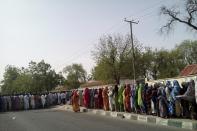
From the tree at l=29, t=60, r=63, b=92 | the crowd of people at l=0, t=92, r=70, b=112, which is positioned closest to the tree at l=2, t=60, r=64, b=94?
the tree at l=29, t=60, r=63, b=92

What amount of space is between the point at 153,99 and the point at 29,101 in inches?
976

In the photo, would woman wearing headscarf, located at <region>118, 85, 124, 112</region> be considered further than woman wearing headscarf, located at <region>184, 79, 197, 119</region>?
Yes

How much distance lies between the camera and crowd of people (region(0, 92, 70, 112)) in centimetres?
3947

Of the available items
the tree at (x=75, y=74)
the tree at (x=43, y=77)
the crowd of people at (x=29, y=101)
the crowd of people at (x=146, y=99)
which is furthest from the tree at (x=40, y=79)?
the crowd of people at (x=146, y=99)

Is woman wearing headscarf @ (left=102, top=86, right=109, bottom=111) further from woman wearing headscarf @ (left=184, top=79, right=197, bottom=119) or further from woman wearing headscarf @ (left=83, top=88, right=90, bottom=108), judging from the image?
woman wearing headscarf @ (left=184, top=79, right=197, bottom=119)

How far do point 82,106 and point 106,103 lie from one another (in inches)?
280

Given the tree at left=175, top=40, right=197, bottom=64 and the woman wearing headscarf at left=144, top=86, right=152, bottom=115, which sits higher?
the tree at left=175, top=40, right=197, bottom=64

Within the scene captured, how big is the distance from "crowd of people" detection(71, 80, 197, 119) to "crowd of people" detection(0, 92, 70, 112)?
14203mm

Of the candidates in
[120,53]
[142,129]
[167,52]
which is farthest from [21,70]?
[142,129]

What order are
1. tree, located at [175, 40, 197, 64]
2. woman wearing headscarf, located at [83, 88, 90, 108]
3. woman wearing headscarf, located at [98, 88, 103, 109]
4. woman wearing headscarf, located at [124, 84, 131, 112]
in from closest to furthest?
1. woman wearing headscarf, located at [124, 84, 131, 112]
2. woman wearing headscarf, located at [98, 88, 103, 109]
3. woman wearing headscarf, located at [83, 88, 90, 108]
4. tree, located at [175, 40, 197, 64]

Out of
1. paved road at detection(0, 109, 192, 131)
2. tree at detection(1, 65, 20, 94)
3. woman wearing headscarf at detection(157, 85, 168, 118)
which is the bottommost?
paved road at detection(0, 109, 192, 131)

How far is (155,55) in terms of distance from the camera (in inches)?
3484

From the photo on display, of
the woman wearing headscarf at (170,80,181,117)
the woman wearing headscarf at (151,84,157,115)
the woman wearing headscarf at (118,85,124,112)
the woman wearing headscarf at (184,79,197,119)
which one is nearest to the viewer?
the woman wearing headscarf at (184,79,197,119)

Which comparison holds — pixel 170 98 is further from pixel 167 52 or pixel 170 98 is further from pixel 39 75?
pixel 39 75
